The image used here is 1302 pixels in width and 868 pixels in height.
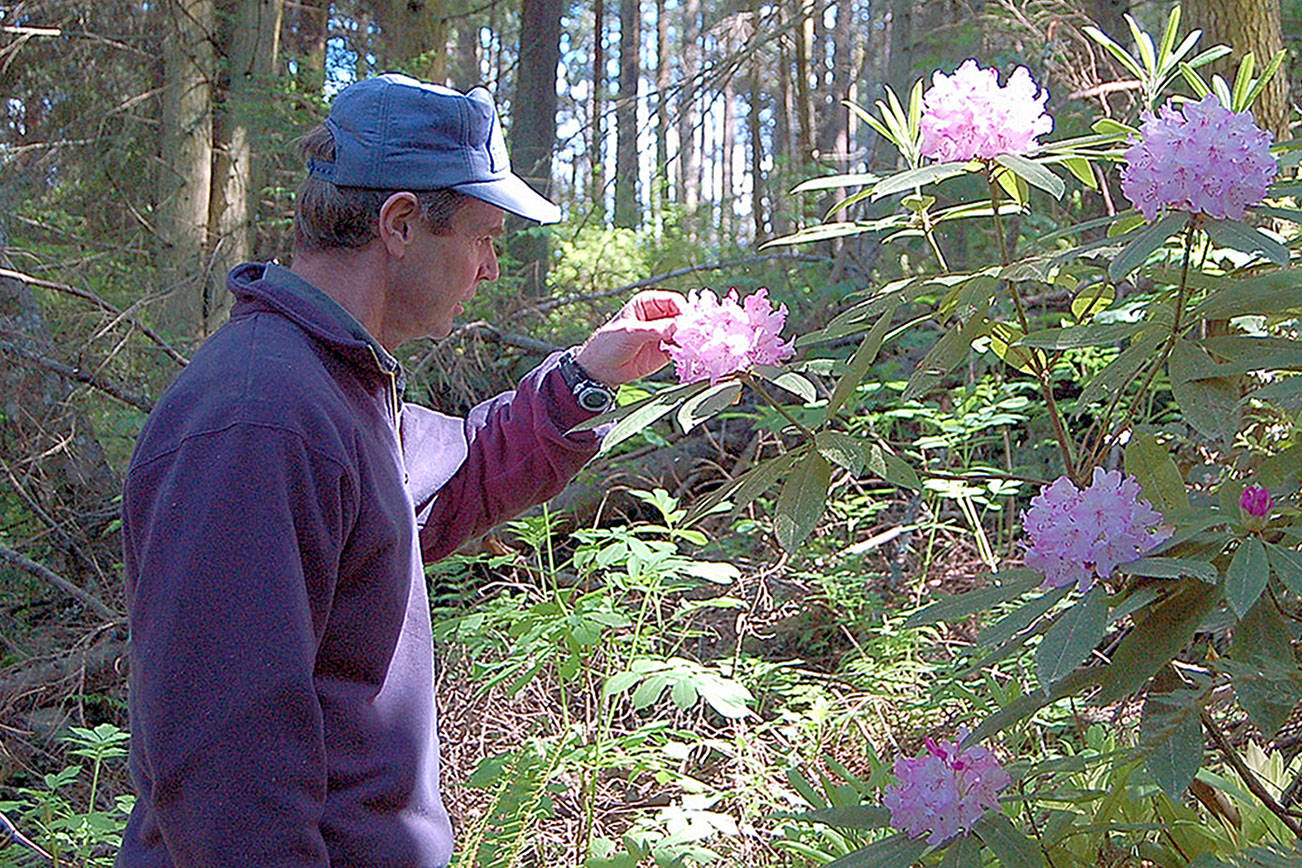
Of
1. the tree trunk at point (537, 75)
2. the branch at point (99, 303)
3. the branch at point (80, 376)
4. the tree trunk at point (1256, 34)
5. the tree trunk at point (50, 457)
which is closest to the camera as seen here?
the tree trunk at point (1256, 34)

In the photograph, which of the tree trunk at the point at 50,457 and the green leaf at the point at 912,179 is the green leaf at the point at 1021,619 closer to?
the green leaf at the point at 912,179

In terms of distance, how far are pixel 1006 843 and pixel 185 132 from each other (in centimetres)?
667

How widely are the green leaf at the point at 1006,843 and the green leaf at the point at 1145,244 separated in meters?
0.75

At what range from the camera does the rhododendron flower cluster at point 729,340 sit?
184 centimetres

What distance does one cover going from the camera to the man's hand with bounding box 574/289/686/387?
2.33 metres

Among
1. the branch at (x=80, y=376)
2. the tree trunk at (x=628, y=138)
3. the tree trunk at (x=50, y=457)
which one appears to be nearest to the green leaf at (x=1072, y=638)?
the branch at (x=80, y=376)

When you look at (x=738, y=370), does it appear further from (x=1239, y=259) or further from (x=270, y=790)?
(x=1239, y=259)

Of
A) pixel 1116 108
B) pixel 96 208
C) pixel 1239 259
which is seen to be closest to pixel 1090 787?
pixel 1239 259

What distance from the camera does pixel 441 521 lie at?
7.85ft

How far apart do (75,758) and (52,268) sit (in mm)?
2099

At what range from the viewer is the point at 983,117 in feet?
6.03

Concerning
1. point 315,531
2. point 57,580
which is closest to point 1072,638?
point 315,531

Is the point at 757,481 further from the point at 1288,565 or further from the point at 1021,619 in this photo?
the point at 1288,565

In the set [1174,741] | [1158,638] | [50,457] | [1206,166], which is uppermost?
[1206,166]
